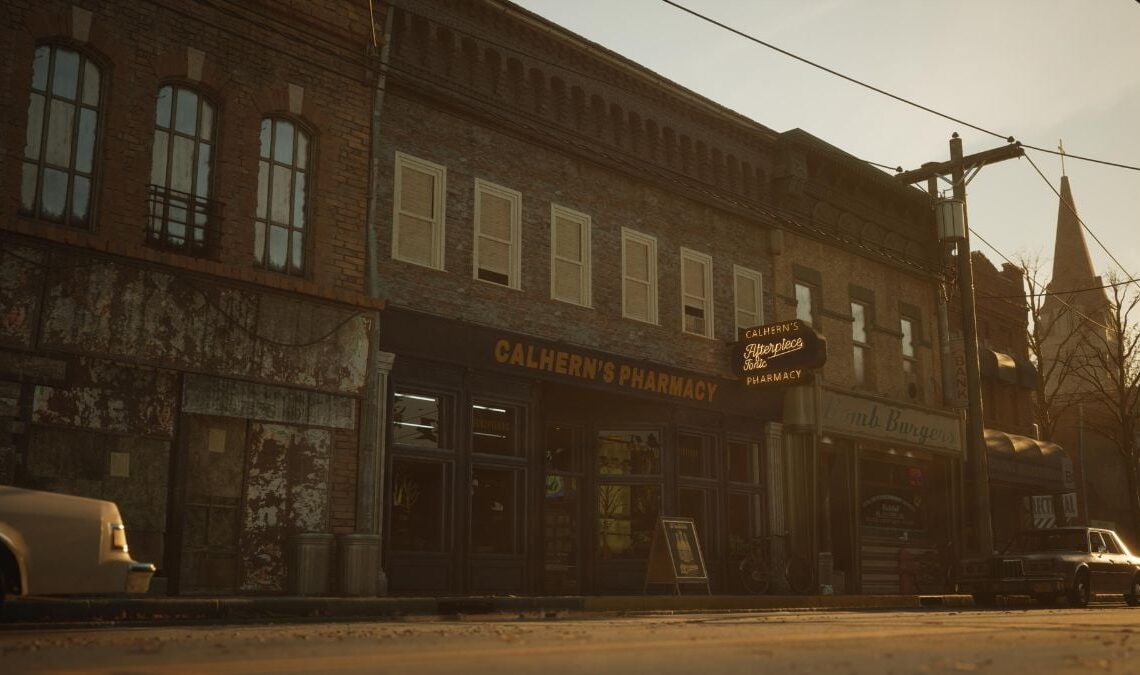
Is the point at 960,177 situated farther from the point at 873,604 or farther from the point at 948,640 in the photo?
the point at 948,640

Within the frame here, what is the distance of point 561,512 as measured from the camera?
2058 centimetres

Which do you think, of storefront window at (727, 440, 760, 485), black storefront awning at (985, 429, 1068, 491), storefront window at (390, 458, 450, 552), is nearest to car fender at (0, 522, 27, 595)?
storefront window at (390, 458, 450, 552)

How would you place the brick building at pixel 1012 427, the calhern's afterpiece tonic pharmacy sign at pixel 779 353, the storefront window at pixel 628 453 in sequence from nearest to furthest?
the storefront window at pixel 628 453 → the calhern's afterpiece tonic pharmacy sign at pixel 779 353 → the brick building at pixel 1012 427

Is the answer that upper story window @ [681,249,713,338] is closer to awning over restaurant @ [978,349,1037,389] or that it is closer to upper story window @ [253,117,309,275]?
upper story window @ [253,117,309,275]

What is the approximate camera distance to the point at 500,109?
64.3 ft

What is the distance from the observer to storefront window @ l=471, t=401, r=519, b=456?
18.7 m

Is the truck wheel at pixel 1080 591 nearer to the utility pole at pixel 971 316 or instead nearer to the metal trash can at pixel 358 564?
the utility pole at pixel 971 316

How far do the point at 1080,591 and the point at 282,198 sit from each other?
50.0ft

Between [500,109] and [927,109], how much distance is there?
8.17m

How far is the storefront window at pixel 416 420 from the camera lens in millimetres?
17500

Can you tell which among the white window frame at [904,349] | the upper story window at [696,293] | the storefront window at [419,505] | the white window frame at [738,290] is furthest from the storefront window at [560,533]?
the white window frame at [904,349]

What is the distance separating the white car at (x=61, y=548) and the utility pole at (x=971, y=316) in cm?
1840

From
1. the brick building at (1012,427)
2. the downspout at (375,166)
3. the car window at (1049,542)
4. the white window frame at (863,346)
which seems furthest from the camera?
the brick building at (1012,427)

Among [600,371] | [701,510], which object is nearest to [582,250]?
[600,371]
